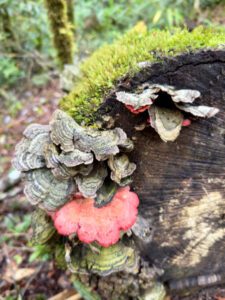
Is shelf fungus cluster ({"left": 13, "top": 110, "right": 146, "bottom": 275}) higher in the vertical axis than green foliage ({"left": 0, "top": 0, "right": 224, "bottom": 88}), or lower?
lower

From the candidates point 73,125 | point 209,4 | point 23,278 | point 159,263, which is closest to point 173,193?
point 159,263

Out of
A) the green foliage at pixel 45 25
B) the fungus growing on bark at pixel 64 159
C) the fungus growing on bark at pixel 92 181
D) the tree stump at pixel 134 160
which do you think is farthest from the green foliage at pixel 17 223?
the green foliage at pixel 45 25

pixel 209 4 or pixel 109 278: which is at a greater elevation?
pixel 209 4

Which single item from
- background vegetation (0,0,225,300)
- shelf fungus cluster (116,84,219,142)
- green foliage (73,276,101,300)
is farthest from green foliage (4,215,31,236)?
shelf fungus cluster (116,84,219,142)

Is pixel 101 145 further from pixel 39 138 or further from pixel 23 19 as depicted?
pixel 23 19

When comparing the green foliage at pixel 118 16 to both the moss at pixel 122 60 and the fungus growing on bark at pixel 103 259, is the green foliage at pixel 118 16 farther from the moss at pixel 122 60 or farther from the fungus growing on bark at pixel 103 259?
the fungus growing on bark at pixel 103 259

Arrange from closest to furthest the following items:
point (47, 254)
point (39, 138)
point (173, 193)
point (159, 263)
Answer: point (39, 138) → point (173, 193) → point (159, 263) → point (47, 254)

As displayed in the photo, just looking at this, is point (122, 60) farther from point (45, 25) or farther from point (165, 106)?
point (45, 25)

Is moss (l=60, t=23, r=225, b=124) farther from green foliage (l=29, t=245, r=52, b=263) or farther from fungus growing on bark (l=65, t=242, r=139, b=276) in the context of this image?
green foliage (l=29, t=245, r=52, b=263)
